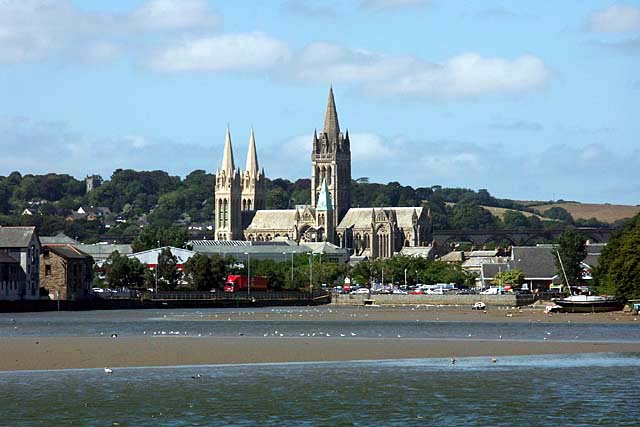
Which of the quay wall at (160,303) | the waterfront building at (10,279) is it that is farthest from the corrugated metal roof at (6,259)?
the quay wall at (160,303)

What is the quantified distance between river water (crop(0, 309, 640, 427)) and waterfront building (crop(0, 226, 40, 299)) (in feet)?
228

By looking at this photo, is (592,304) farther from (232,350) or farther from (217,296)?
(232,350)

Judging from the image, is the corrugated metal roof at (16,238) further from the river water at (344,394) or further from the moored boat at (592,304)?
the river water at (344,394)

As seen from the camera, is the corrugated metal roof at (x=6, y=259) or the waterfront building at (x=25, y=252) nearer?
the corrugated metal roof at (x=6, y=259)

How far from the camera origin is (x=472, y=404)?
39.9 meters

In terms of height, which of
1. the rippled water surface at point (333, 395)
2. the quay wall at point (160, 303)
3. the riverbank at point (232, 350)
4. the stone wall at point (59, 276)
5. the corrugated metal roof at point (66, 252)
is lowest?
the rippled water surface at point (333, 395)

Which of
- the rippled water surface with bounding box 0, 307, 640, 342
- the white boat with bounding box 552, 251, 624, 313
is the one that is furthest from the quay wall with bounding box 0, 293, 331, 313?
the white boat with bounding box 552, 251, 624, 313

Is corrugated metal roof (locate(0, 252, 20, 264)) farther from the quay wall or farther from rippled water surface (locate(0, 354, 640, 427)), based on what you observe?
rippled water surface (locate(0, 354, 640, 427))

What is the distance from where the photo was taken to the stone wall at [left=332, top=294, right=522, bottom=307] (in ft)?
467

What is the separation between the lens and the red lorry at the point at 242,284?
528 feet

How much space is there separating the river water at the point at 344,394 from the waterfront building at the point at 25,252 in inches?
2736

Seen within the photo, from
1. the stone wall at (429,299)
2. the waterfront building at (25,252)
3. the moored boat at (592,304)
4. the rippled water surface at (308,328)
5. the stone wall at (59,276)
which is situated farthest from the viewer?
the stone wall at (429,299)

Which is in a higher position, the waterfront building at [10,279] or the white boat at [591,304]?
the waterfront building at [10,279]

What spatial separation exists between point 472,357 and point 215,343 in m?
13.6
